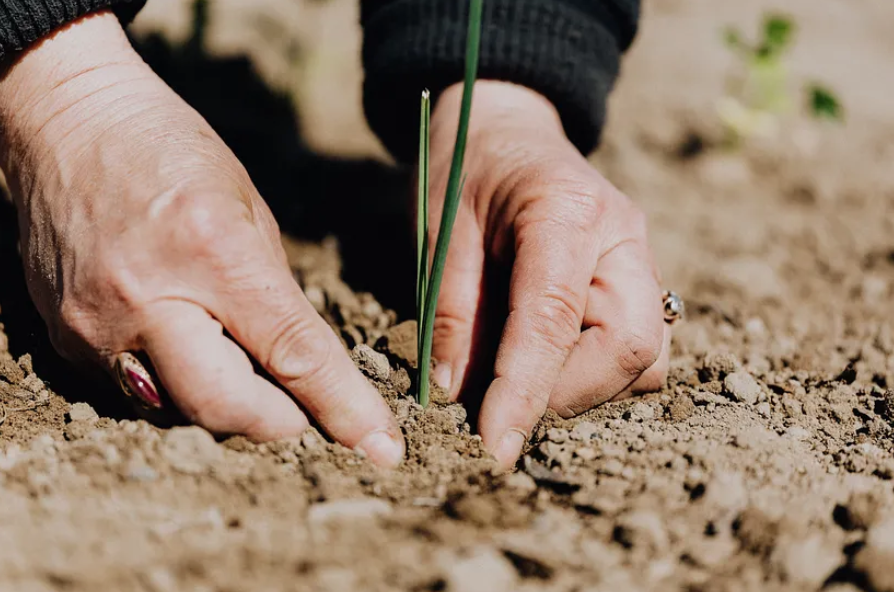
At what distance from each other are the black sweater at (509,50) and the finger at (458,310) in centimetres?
50

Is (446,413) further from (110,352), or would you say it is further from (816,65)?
(816,65)

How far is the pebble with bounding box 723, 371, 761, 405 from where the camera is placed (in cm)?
134

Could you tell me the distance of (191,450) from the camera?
1030mm

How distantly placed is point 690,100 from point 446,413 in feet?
8.28

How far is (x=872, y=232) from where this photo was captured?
2537 mm

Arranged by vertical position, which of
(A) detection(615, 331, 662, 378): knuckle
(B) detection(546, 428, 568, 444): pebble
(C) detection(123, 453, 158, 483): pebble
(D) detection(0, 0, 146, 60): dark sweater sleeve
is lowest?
(B) detection(546, 428, 568, 444): pebble

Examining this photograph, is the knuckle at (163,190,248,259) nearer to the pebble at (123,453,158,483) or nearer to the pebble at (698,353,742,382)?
the pebble at (123,453,158,483)

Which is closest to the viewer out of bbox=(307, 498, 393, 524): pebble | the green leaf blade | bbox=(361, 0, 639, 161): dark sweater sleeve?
bbox=(307, 498, 393, 524): pebble

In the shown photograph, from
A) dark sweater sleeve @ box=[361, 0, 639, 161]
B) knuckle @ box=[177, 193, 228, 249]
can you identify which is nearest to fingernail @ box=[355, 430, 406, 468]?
knuckle @ box=[177, 193, 228, 249]

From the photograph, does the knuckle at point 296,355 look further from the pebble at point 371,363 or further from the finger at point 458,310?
the finger at point 458,310

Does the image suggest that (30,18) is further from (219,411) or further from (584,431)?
(584,431)

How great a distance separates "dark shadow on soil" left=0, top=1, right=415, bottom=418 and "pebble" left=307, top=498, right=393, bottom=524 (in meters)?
0.46

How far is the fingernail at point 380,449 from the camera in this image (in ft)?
3.66

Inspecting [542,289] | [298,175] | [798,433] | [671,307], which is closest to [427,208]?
[542,289]
